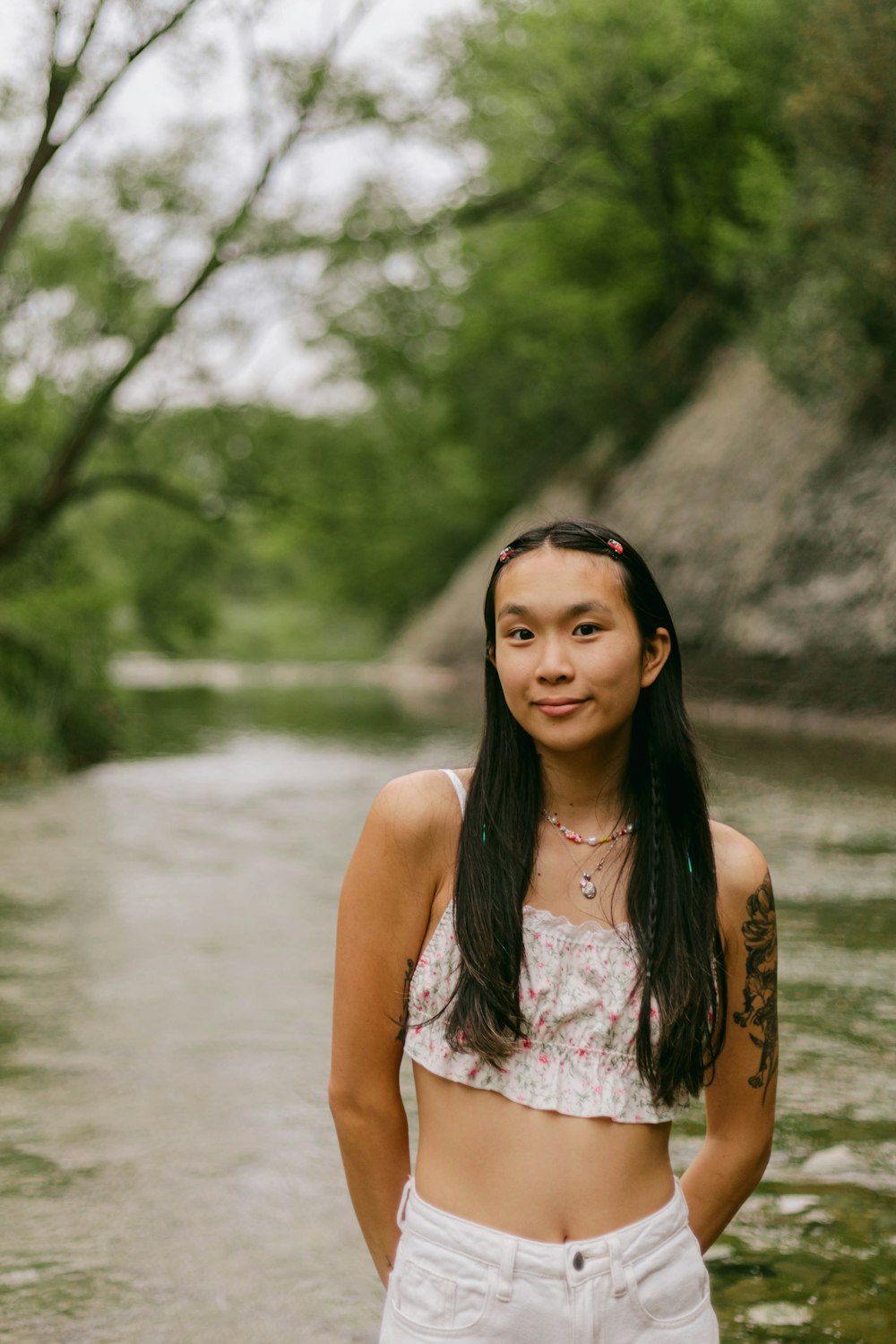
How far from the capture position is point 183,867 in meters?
9.32

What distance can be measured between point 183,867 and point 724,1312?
6.39m

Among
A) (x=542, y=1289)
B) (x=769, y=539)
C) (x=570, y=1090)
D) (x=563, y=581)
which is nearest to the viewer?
(x=542, y=1289)

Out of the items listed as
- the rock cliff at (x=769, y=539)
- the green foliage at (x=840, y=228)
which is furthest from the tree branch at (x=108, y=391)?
the green foliage at (x=840, y=228)

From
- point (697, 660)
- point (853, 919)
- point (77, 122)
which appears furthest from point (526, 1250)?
point (697, 660)

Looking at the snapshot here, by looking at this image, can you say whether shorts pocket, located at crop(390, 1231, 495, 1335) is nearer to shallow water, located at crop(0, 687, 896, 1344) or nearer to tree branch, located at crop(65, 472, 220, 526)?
shallow water, located at crop(0, 687, 896, 1344)

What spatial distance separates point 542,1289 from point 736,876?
622mm

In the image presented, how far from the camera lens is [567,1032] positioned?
76.4 inches

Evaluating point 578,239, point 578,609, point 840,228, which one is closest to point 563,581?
point 578,609

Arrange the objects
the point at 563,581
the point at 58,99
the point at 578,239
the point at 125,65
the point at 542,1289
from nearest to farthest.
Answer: the point at 542,1289 < the point at 563,581 < the point at 58,99 < the point at 125,65 < the point at 578,239

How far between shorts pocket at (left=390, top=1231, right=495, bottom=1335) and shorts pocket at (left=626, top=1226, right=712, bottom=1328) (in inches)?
7.1

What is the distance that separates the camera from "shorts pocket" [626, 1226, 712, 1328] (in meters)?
1.80

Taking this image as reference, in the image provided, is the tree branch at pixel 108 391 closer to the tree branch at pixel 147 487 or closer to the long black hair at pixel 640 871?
the tree branch at pixel 147 487

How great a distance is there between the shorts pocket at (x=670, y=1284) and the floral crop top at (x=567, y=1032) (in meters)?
0.16

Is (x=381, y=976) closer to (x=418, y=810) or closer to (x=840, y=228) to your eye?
(x=418, y=810)
